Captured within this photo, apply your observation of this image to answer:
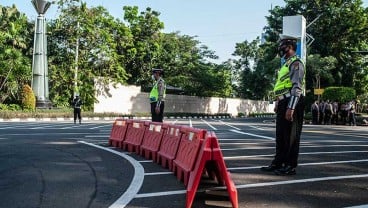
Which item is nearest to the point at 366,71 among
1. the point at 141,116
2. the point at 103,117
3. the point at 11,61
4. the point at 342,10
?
the point at 342,10

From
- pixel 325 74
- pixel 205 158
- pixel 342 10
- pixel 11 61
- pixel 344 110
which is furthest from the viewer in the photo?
pixel 342 10

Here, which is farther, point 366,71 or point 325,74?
point 366,71

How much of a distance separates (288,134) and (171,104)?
150 feet

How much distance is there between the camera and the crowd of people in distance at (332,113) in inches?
1260

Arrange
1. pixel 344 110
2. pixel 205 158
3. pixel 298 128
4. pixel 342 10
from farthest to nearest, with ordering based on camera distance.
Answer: pixel 342 10 → pixel 344 110 → pixel 298 128 → pixel 205 158

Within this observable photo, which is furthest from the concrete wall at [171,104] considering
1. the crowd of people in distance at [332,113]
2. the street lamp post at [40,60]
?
the crowd of people in distance at [332,113]

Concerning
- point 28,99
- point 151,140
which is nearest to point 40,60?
point 28,99

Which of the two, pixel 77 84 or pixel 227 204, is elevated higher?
pixel 77 84

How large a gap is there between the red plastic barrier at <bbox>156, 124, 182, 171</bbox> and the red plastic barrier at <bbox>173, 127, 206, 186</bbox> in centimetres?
29

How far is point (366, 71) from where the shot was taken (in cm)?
4891

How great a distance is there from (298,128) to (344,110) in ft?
87.4

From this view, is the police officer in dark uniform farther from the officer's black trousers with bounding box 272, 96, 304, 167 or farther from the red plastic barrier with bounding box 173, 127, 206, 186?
the red plastic barrier with bounding box 173, 127, 206, 186

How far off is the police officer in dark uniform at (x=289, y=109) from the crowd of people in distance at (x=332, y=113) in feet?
84.9

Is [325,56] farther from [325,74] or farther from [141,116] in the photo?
[141,116]
